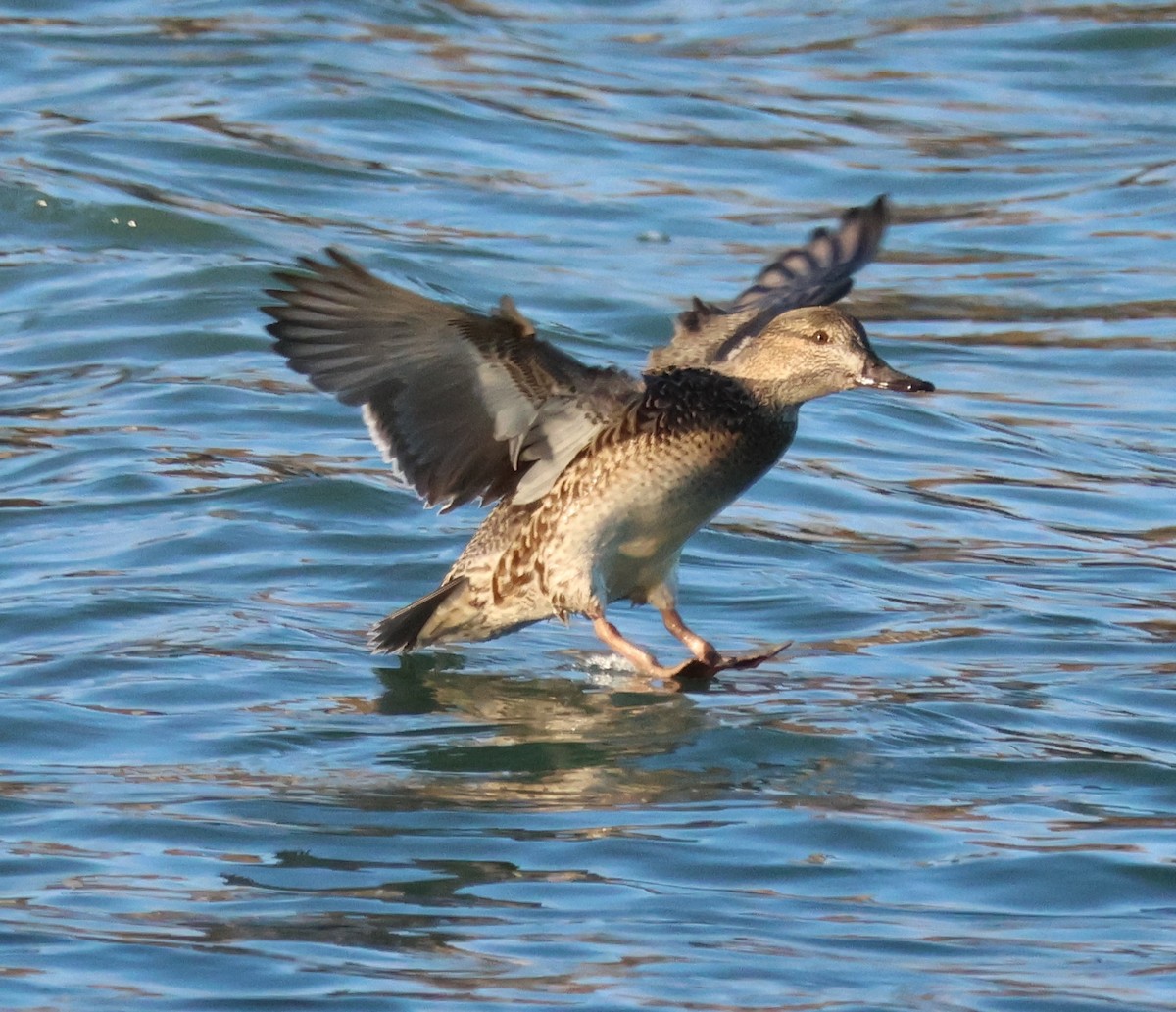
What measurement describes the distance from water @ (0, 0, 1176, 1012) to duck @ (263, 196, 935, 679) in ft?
0.88

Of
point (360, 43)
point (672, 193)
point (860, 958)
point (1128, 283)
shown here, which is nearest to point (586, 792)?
point (860, 958)

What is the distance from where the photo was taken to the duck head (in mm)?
6648

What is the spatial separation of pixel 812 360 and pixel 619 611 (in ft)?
5.18

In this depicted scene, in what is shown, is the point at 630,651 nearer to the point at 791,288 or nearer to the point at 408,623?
the point at 408,623

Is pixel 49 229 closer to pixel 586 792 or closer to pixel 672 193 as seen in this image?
pixel 672 193

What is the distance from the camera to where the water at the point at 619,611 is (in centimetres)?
491

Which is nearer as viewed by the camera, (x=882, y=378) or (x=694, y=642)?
(x=882, y=378)

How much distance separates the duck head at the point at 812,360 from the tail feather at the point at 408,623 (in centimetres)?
106

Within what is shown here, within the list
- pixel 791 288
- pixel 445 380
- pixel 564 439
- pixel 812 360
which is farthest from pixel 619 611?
pixel 445 380

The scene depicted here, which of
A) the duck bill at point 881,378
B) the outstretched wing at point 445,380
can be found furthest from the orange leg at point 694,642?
the duck bill at point 881,378

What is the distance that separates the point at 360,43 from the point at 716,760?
10.4 m

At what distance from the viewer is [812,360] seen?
667 centimetres

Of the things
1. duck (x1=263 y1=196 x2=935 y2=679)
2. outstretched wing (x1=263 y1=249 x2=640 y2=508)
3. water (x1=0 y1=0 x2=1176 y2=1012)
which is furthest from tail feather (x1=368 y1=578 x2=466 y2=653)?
outstretched wing (x1=263 y1=249 x2=640 y2=508)

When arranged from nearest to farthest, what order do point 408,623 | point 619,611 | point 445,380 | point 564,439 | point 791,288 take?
point 445,380
point 564,439
point 408,623
point 791,288
point 619,611
